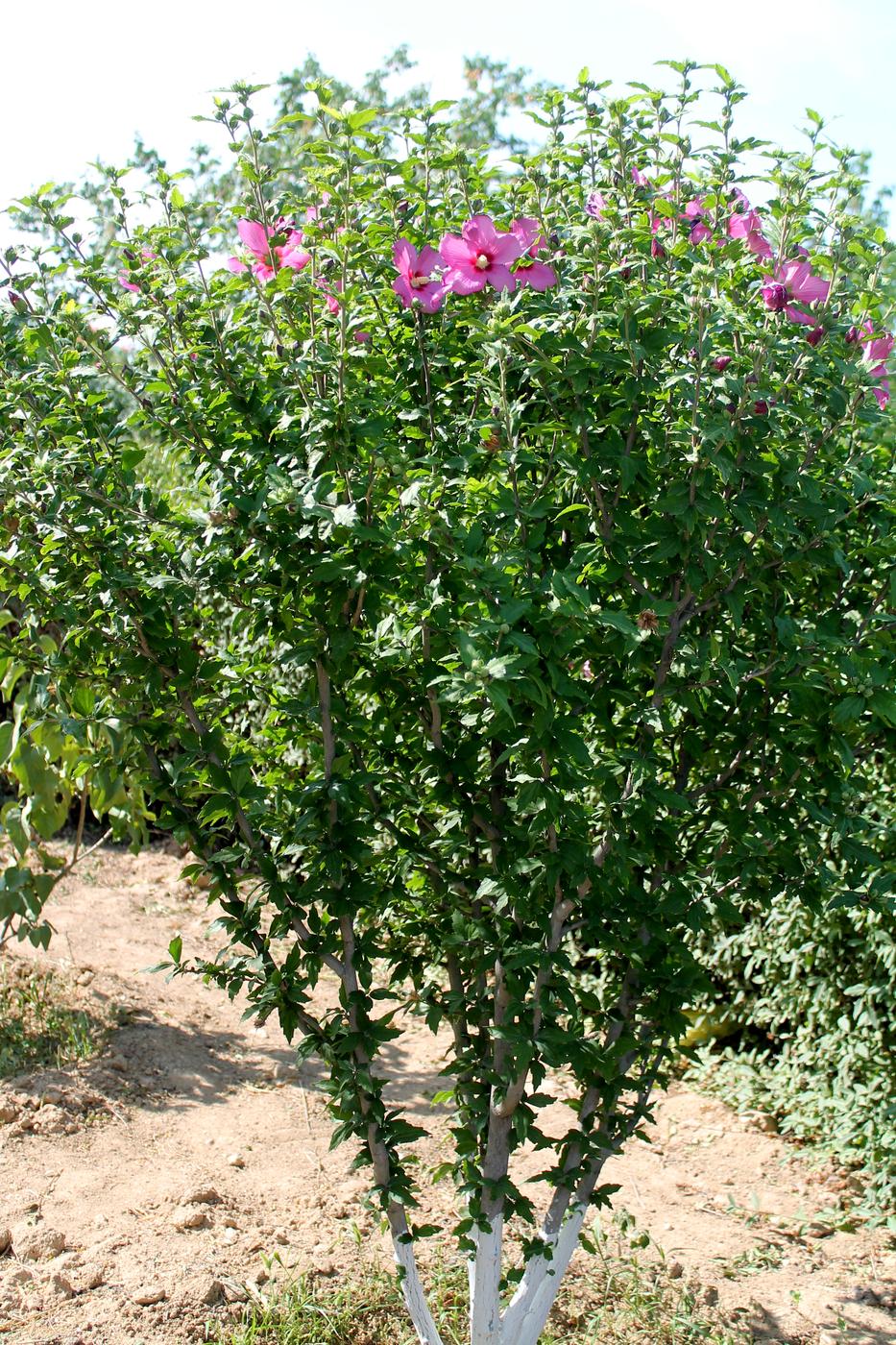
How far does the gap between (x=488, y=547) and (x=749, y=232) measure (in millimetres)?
730

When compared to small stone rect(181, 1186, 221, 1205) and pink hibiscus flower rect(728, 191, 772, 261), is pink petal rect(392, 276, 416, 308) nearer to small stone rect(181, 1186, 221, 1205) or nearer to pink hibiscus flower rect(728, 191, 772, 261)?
pink hibiscus flower rect(728, 191, 772, 261)

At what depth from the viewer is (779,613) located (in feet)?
7.43

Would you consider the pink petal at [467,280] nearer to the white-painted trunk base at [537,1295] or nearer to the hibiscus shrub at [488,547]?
the hibiscus shrub at [488,547]

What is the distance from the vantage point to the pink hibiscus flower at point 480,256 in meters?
1.97

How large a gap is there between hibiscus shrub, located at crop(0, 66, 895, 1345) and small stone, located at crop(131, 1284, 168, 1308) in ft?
2.27

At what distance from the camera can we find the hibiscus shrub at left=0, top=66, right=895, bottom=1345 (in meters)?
1.92

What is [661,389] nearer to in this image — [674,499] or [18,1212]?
[674,499]

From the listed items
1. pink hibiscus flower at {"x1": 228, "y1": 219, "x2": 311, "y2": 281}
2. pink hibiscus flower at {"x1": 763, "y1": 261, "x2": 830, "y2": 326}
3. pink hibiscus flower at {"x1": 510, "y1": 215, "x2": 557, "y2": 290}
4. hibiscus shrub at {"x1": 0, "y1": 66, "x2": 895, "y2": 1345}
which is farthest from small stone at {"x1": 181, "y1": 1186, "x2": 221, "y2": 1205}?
pink hibiscus flower at {"x1": 763, "y1": 261, "x2": 830, "y2": 326}

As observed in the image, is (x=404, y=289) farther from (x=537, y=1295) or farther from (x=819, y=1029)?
(x=819, y=1029)

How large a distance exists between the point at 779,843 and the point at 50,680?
137 cm

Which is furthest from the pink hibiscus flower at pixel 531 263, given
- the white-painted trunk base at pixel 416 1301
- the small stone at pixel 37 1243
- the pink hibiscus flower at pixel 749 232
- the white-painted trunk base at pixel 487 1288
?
the small stone at pixel 37 1243

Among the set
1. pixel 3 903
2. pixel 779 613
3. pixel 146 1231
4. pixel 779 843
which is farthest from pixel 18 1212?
pixel 779 613

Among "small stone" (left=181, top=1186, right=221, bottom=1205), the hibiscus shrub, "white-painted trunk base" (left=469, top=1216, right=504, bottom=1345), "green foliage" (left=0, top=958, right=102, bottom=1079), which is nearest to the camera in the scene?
the hibiscus shrub

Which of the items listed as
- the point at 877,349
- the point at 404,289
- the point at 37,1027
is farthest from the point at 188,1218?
the point at 877,349
